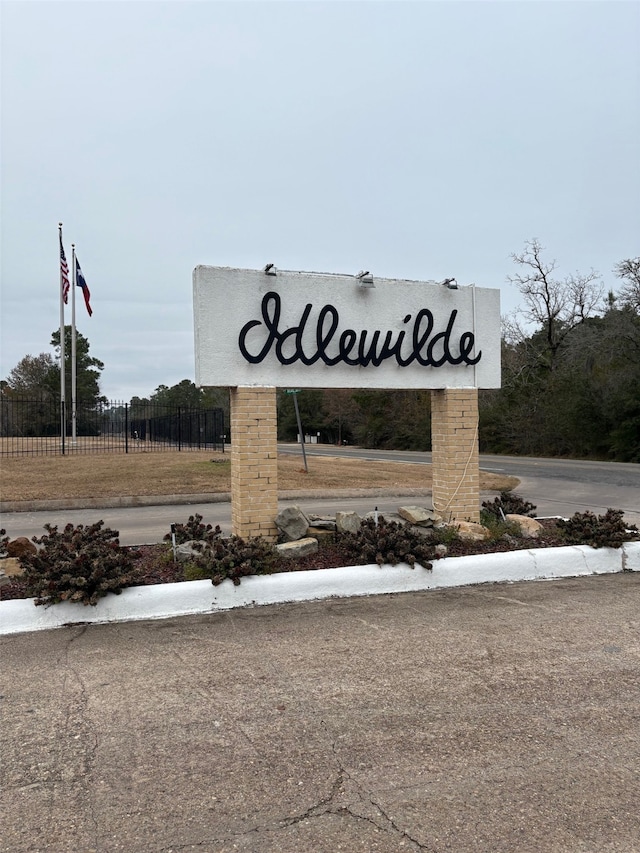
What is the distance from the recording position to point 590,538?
793 cm

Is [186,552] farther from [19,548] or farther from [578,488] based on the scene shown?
[578,488]

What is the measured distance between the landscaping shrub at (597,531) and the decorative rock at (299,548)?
3.19 meters

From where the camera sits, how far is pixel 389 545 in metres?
7.08

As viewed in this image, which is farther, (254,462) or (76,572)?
(254,462)

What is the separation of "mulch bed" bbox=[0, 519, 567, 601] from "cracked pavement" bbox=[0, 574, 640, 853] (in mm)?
750

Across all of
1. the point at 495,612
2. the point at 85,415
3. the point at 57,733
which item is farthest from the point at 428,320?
the point at 85,415

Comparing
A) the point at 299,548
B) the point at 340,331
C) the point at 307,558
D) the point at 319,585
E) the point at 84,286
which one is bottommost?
the point at 319,585

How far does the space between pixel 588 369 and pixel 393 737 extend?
3741 cm

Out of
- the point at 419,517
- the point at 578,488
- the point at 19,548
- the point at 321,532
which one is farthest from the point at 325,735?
the point at 578,488

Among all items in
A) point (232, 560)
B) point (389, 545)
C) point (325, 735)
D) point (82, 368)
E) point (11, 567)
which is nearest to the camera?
point (325, 735)

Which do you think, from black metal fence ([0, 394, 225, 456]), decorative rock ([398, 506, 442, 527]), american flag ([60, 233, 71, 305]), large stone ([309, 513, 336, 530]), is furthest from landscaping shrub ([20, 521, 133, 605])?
american flag ([60, 233, 71, 305])

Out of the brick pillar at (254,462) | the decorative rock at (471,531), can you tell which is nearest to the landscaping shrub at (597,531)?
the decorative rock at (471,531)

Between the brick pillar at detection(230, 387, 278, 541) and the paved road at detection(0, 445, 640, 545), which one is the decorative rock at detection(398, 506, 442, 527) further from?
the paved road at detection(0, 445, 640, 545)

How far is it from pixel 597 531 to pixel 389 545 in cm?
277
